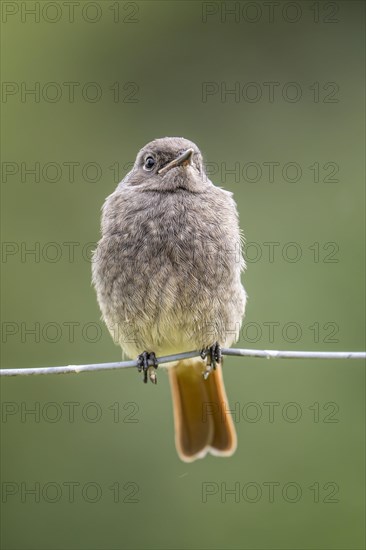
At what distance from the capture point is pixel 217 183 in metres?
A: 8.39

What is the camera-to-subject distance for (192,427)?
611 centimetres

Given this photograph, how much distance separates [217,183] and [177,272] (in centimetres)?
293

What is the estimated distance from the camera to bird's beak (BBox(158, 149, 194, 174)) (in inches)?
226

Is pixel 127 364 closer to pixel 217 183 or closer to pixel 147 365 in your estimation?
pixel 147 365

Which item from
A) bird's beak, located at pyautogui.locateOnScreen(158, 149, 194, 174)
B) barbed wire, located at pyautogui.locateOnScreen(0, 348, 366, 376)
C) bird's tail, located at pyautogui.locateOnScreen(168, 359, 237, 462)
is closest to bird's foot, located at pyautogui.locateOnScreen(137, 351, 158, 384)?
bird's tail, located at pyautogui.locateOnScreen(168, 359, 237, 462)

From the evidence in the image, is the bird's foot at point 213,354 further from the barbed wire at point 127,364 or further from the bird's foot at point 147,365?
the barbed wire at point 127,364

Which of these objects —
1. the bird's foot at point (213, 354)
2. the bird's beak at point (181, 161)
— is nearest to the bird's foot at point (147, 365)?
the bird's foot at point (213, 354)

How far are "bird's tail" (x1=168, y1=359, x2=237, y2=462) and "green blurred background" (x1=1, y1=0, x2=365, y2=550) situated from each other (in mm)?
1239

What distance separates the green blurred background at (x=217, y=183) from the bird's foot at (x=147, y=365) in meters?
1.77

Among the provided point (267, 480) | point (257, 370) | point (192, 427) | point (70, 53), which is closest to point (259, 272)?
point (257, 370)

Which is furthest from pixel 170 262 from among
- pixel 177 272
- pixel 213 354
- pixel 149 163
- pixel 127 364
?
pixel 127 364

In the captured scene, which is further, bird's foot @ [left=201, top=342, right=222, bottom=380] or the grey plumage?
bird's foot @ [left=201, top=342, right=222, bottom=380]

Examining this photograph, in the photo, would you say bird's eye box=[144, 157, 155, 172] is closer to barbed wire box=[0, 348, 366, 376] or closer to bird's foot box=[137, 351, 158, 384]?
bird's foot box=[137, 351, 158, 384]

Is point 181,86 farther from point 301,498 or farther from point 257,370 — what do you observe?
point 301,498
